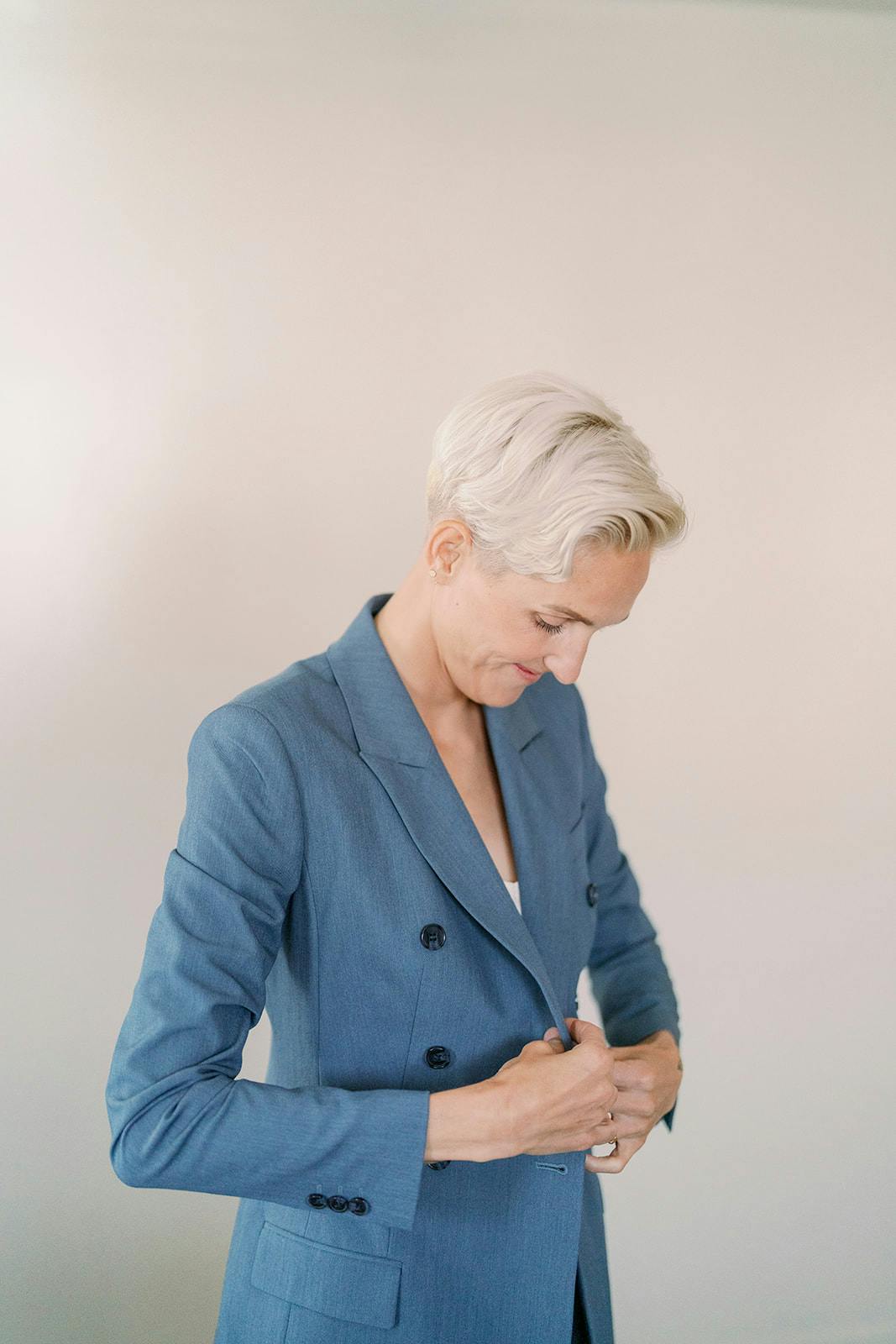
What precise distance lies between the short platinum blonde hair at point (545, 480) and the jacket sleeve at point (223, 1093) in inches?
16.2

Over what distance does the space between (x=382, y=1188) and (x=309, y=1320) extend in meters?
0.25

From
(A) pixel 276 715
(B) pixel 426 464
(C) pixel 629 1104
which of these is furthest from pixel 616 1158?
(B) pixel 426 464

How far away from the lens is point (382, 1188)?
3.64 feet

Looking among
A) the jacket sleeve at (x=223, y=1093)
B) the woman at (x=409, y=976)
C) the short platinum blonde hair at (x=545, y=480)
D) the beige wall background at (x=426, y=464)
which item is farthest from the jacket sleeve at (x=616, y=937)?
the beige wall background at (x=426, y=464)

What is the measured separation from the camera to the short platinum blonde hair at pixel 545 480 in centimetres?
122

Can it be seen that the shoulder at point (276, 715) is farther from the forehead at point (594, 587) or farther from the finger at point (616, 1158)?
the finger at point (616, 1158)

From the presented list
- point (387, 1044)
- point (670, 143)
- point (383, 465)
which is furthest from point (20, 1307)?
point (670, 143)

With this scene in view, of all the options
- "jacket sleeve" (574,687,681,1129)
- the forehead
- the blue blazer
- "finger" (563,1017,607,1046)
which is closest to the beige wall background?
"jacket sleeve" (574,687,681,1129)

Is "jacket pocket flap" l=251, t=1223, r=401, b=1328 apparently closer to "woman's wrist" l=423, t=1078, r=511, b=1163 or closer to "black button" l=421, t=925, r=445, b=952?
"woman's wrist" l=423, t=1078, r=511, b=1163

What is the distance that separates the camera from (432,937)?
1.24 m

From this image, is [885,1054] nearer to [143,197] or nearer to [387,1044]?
[387,1044]

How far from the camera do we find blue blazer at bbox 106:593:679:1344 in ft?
3.59

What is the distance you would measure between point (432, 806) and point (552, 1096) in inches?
13.7

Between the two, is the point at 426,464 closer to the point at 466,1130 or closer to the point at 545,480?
the point at 545,480
